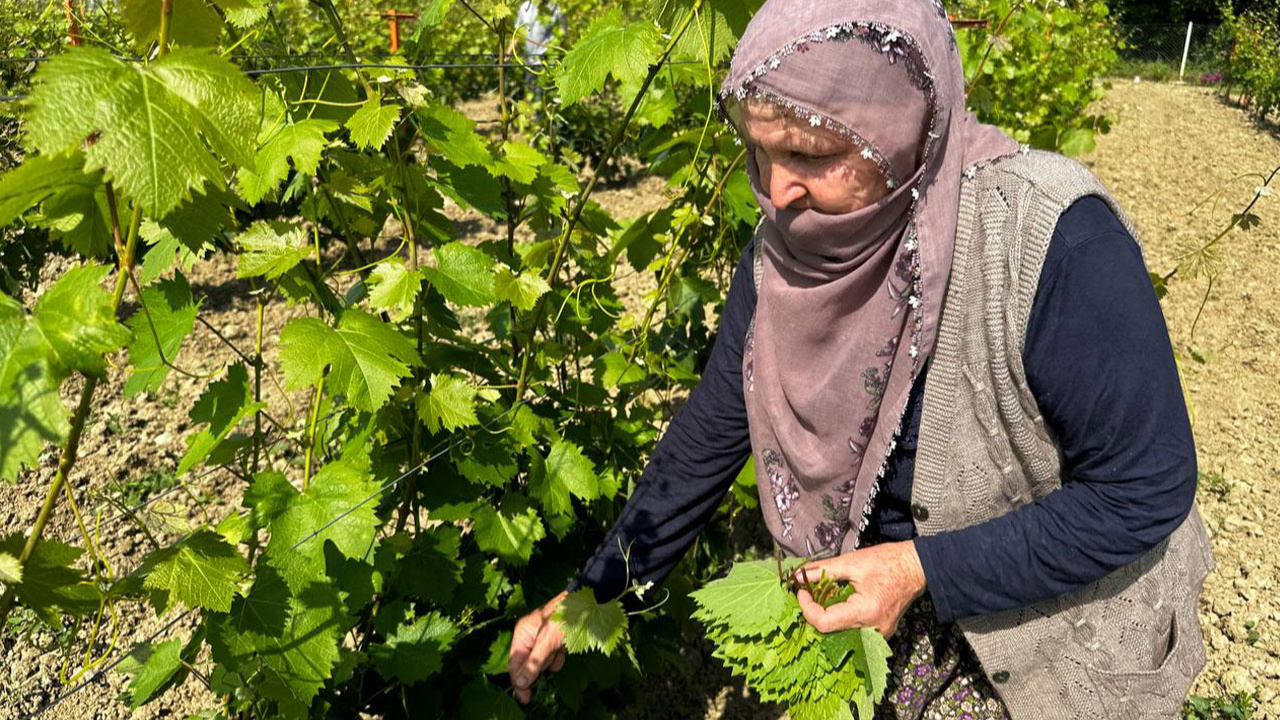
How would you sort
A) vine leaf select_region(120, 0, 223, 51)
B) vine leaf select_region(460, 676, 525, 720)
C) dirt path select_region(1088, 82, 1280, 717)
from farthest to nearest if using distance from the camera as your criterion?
dirt path select_region(1088, 82, 1280, 717) < vine leaf select_region(460, 676, 525, 720) < vine leaf select_region(120, 0, 223, 51)

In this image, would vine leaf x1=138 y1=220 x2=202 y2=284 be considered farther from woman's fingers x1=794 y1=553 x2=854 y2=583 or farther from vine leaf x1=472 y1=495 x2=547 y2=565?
woman's fingers x1=794 y1=553 x2=854 y2=583

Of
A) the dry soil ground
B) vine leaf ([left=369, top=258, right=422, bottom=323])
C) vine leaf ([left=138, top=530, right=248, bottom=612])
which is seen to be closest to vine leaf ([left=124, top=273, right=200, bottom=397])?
the dry soil ground

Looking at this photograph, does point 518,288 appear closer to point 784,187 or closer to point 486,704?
point 784,187

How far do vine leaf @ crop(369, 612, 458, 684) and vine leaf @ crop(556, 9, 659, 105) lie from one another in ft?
3.47

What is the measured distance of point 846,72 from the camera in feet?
4.22

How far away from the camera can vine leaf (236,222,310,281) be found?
1529 mm

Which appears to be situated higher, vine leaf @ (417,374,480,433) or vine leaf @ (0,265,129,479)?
vine leaf @ (0,265,129,479)

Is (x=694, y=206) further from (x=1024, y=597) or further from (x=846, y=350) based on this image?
(x=1024, y=597)

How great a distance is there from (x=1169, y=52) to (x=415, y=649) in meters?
26.4

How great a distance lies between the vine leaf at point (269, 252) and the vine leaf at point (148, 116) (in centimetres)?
68

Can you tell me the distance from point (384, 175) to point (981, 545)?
113 centimetres

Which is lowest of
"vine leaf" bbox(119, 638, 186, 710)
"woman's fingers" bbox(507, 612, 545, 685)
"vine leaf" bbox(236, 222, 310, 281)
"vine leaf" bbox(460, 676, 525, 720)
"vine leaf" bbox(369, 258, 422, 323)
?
"vine leaf" bbox(460, 676, 525, 720)

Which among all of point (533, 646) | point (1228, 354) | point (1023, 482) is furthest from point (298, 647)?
point (1228, 354)

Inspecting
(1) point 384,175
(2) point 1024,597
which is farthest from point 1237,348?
(1) point 384,175
